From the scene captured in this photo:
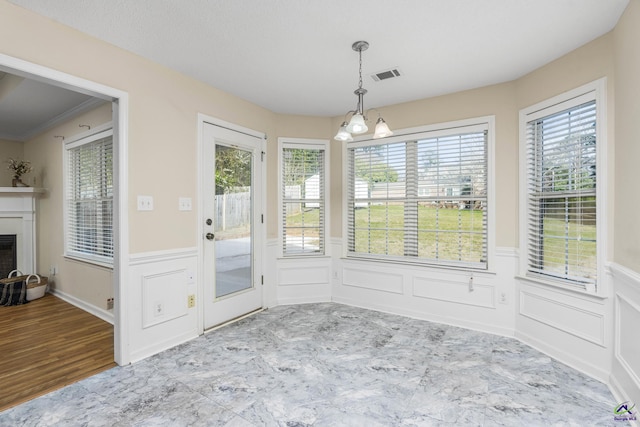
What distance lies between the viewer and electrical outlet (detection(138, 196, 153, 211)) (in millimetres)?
2623

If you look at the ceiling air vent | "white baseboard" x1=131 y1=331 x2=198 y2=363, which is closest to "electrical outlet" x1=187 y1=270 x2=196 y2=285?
"white baseboard" x1=131 y1=331 x2=198 y2=363

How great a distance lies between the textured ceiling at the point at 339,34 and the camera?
6.53 feet

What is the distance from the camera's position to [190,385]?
223 centimetres

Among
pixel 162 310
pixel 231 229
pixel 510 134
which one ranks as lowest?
pixel 162 310

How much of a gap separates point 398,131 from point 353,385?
2.76 meters

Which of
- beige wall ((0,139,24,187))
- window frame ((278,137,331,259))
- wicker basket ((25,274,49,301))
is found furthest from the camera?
beige wall ((0,139,24,187))

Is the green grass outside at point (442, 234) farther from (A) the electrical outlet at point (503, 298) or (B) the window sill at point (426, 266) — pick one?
(A) the electrical outlet at point (503, 298)

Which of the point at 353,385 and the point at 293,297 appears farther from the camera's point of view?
the point at 293,297

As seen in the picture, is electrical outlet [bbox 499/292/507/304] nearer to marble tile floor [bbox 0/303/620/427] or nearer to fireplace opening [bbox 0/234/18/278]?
marble tile floor [bbox 0/303/620/427]

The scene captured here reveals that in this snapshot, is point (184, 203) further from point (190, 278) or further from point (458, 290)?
point (458, 290)

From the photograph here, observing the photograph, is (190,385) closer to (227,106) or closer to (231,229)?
(231,229)

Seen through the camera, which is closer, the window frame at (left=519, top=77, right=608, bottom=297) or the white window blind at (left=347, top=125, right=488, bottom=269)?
the window frame at (left=519, top=77, right=608, bottom=297)

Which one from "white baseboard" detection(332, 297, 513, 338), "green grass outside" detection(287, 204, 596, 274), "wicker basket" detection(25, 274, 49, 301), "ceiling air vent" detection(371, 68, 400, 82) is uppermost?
"ceiling air vent" detection(371, 68, 400, 82)

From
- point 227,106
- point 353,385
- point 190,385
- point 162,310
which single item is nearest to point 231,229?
point 162,310
